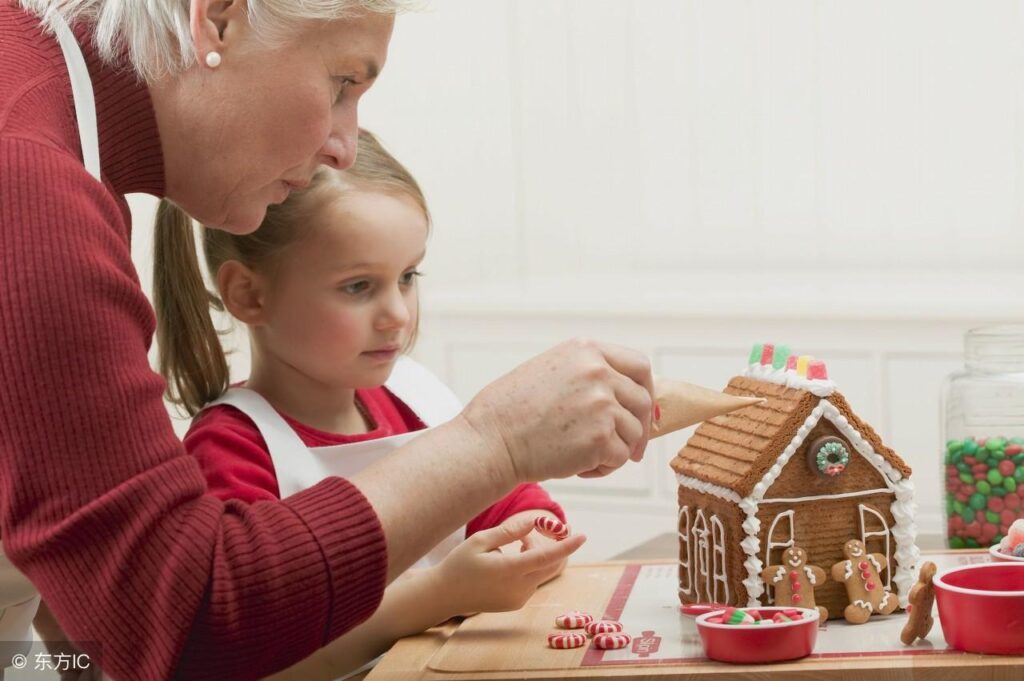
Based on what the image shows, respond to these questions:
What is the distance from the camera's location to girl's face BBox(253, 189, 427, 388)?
1464mm

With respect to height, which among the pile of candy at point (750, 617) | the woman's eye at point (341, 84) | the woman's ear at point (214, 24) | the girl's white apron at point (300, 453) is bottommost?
the pile of candy at point (750, 617)

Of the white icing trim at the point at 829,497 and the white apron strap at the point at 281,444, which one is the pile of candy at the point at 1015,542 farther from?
the white apron strap at the point at 281,444

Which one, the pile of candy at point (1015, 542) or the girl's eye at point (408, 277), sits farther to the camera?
the girl's eye at point (408, 277)

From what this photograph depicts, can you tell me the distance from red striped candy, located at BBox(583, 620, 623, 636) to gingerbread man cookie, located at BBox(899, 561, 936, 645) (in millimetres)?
245

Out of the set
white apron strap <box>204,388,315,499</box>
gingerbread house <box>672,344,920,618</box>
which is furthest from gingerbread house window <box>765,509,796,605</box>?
white apron strap <box>204,388,315,499</box>

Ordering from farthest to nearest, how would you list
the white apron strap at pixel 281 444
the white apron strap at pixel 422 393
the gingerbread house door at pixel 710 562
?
the white apron strap at pixel 422 393 < the white apron strap at pixel 281 444 < the gingerbread house door at pixel 710 562

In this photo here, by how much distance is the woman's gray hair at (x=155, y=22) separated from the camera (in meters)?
1.09

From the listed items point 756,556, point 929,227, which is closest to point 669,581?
point 756,556

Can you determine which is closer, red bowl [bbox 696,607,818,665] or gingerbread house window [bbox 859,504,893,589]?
red bowl [bbox 696,607,818,665]

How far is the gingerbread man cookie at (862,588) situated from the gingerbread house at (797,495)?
0.06 ft

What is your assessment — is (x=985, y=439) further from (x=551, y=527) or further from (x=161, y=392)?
(x=161, y=392)

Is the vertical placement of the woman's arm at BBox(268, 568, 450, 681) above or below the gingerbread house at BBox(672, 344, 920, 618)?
below

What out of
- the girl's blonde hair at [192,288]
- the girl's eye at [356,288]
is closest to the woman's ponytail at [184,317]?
the girl's blonde hair at [192,288]

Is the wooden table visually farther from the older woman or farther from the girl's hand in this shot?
the older woman
